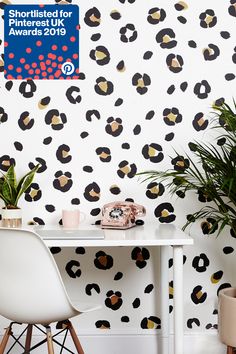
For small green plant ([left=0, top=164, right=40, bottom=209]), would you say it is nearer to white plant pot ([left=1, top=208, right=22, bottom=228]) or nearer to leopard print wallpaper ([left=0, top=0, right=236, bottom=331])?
white plant pot ([left=1, top=208, right=22, bottom=228])

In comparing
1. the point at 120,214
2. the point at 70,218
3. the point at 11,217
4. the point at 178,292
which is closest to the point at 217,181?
the point at 120,214

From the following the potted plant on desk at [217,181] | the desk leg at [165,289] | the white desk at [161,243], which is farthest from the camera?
the desk leg at [165,289]

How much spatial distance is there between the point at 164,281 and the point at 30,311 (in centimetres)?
97

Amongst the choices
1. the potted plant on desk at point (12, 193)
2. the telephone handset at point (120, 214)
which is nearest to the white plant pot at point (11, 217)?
the potted plant on desk at point (12, 193)

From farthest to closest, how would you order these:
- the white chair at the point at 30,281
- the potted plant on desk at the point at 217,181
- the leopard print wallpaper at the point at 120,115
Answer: the leopard print wallpaper at the point at 120,115, the potted plant on desk at the point at 217,181, the white chair at the point at 30,281

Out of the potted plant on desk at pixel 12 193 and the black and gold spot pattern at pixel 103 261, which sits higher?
the potted plant on desk at pixel 12 193

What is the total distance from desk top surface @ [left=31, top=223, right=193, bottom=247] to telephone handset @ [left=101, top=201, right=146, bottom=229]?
47 mm

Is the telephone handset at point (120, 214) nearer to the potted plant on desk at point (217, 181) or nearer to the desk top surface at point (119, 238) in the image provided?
the desk top surface at point (119, 238)

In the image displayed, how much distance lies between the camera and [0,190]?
3.06 metres

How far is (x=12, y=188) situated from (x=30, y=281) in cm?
79

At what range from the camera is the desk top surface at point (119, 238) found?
2.52 m

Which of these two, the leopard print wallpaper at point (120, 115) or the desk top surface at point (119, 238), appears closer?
the desk top surface at point (119, 238)

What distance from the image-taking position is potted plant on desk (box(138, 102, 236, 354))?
2.81m

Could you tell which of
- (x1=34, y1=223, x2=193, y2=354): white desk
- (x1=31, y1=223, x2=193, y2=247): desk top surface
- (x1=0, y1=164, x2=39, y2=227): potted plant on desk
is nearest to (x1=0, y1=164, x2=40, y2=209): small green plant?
(x1=0, y1=164, x2=39, y2=227): potted plant on desk
